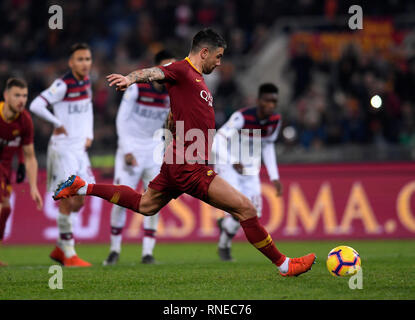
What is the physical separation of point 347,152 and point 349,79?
297cm

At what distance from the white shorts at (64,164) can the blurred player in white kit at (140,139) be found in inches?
19.6

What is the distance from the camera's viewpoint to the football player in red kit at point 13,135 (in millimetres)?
9109

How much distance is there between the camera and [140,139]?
9570mm

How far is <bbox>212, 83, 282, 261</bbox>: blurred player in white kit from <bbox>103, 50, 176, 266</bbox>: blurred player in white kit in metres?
1.01

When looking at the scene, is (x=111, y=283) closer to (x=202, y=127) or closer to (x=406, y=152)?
(x=202, y=127)

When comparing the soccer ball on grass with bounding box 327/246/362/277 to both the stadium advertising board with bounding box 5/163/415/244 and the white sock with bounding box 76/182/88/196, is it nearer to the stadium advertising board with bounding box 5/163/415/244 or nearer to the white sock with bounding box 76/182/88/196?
the white sock with bounding box 76/182/88/196

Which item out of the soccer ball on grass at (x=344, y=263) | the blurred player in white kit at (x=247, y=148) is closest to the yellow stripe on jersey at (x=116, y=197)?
the soccer ball on grass at (x=344, y=263)

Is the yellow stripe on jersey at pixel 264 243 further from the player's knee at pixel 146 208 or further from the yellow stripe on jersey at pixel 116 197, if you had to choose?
the yellow stripe on jersey at pixel 116 197

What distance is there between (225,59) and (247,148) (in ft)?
30.2

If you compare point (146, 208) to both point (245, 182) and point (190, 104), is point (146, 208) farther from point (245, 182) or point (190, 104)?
point (245, 182)

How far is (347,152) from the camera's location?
14.3m

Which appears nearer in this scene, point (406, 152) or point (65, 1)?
point (406, 152)

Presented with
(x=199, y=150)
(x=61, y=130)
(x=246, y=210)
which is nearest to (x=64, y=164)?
(x=61, y=130)
